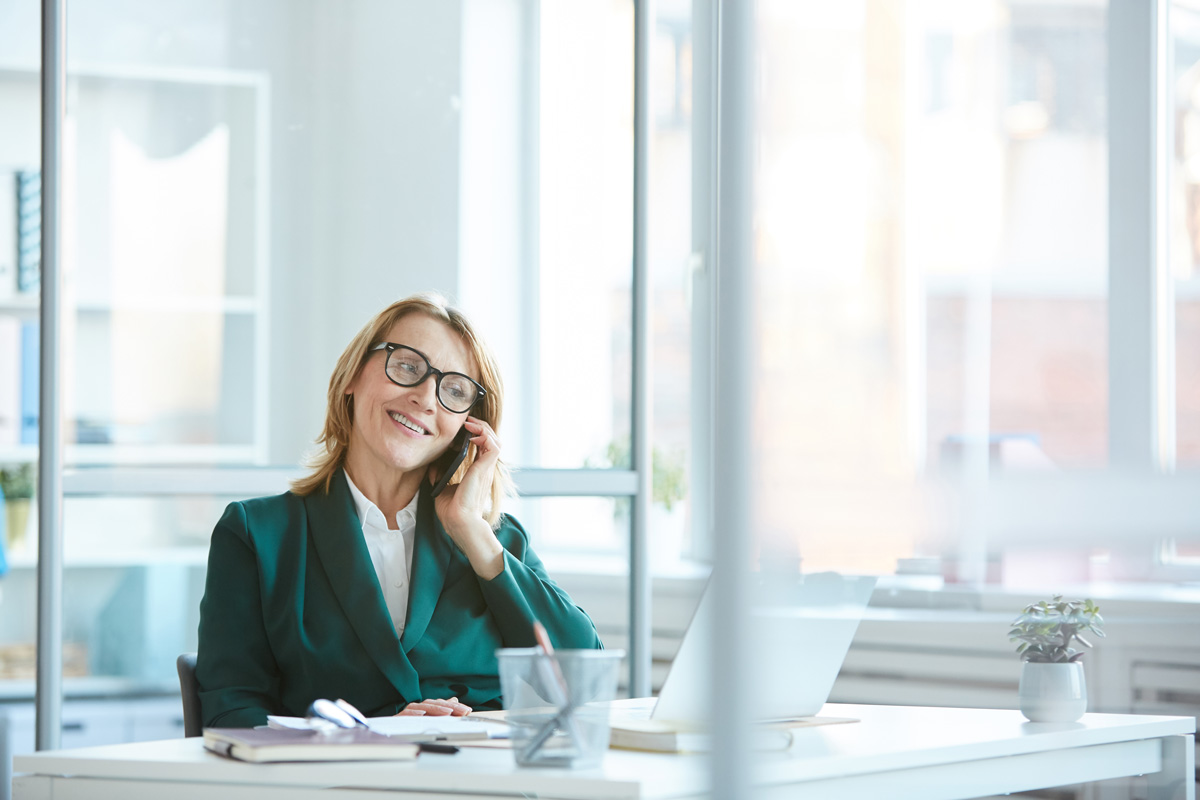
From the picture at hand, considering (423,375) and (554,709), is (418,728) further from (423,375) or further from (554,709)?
(423,375)

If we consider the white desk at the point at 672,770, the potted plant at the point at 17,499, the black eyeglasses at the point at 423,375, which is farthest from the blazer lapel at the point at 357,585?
the potted plant at the point at 17,499

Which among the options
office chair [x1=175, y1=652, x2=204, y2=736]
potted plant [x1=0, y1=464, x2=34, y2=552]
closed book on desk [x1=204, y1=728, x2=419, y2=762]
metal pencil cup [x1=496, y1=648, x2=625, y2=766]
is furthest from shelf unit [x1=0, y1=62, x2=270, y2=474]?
metal pencil cup [x1=496, y1=648, x2=625, y2=766]

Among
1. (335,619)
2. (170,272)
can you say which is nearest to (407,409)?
(335,619)

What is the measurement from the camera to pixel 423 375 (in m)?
1.97

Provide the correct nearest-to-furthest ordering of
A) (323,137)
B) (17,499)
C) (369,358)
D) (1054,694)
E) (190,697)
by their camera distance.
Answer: (1054,694) < (190,697) < (369,358) < (323,137) < (17,499)

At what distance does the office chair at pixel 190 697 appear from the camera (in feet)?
5.71

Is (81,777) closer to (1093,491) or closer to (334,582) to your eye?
(334,582)

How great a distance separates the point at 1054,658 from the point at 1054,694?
5 cm

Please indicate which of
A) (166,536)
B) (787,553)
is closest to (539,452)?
(166,536)

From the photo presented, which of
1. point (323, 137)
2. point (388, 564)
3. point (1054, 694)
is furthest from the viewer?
point (323, 137)

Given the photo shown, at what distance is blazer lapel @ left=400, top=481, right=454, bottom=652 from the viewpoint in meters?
1.81

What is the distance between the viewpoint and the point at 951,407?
2.06 metres

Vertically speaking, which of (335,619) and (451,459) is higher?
(451,459)

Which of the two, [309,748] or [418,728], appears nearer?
[309,748]
